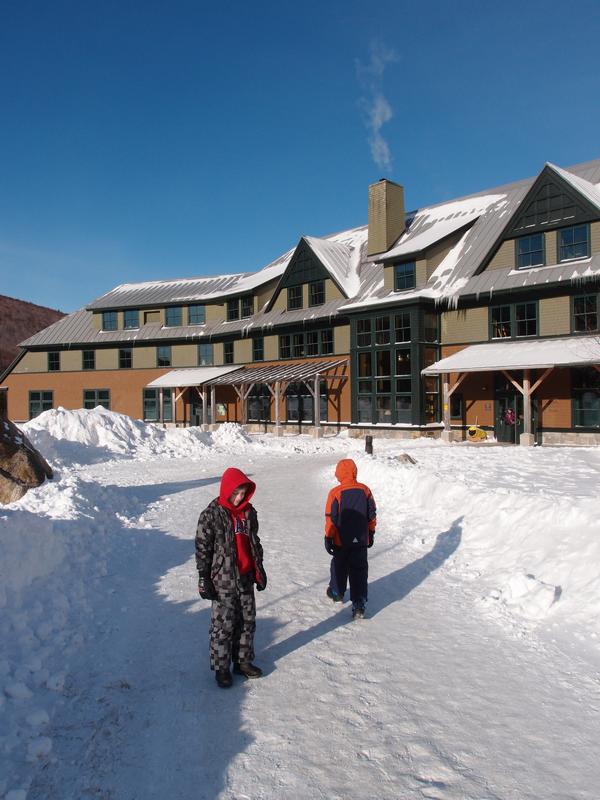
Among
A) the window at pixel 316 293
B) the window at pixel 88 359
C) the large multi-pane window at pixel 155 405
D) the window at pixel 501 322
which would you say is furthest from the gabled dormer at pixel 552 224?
the window at pixel 88 359

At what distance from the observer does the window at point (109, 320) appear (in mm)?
40438

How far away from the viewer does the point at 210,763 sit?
3428 mm

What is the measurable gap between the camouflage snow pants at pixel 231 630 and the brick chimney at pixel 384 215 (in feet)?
88.0

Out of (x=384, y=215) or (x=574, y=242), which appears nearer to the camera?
(x=574, y=242)

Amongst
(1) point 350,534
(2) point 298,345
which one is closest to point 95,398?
(2) point 298,345

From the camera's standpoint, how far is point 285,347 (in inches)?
1264

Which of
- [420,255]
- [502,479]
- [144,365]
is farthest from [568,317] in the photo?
[144,365]

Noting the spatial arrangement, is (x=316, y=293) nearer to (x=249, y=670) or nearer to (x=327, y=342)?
(x=327, y=342)

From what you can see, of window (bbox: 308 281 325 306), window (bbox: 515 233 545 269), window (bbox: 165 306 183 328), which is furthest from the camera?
window (bbox: 165 306 183 328)

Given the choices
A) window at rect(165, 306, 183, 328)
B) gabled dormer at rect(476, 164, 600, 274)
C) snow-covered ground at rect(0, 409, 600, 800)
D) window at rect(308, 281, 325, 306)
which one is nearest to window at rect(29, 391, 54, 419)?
window at rect(165, 306, 183, 328)

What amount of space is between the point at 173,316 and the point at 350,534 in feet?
114

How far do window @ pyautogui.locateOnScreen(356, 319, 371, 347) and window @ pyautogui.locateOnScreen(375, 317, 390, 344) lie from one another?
1.62ft

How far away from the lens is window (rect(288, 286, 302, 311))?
104 feet

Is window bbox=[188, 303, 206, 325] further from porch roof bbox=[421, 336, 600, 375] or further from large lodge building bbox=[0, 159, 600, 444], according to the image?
porch roof bbox=[421, 336, 600, 375]
